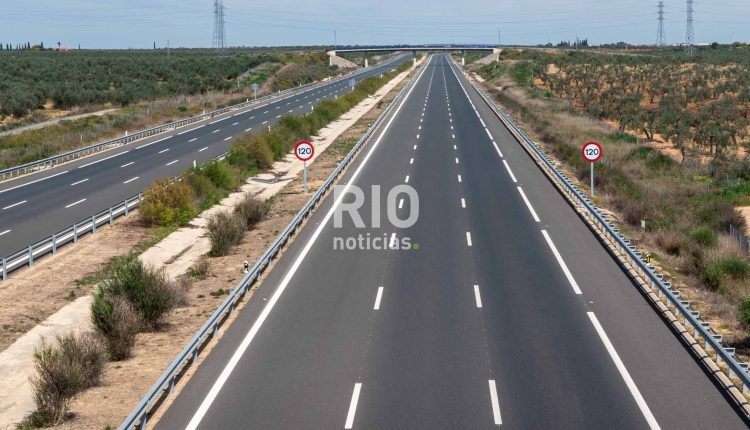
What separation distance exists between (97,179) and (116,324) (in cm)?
2631

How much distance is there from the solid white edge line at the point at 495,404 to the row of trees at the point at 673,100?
122 ft

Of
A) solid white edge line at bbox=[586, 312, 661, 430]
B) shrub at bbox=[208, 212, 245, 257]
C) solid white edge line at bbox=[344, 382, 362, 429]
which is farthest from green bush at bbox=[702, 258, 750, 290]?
shrub at bbox=[208, 212, 245, 257]

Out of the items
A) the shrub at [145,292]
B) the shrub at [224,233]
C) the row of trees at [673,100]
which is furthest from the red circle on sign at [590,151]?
the row of trees at [673,100]

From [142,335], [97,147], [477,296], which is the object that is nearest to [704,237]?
[477,296]

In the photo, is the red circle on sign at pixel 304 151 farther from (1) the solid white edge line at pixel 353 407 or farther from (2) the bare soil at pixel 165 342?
(1) the solid white edge line at pixel 353 407

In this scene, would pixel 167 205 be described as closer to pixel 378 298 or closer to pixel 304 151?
pixel 304 151

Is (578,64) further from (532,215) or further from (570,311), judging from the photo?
(570,311)

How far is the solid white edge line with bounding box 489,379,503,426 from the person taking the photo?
39.9 ft

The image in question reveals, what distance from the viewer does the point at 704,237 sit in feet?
79.6

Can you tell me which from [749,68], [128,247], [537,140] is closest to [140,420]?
[128,247]

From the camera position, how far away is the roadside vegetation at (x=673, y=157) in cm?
2134

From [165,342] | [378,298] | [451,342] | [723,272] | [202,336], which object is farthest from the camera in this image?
[723,272]

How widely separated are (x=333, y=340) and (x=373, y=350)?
37.4 inches

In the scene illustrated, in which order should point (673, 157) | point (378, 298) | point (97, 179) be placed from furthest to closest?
point (673, 157), point (97, 179), point (378, 298)
